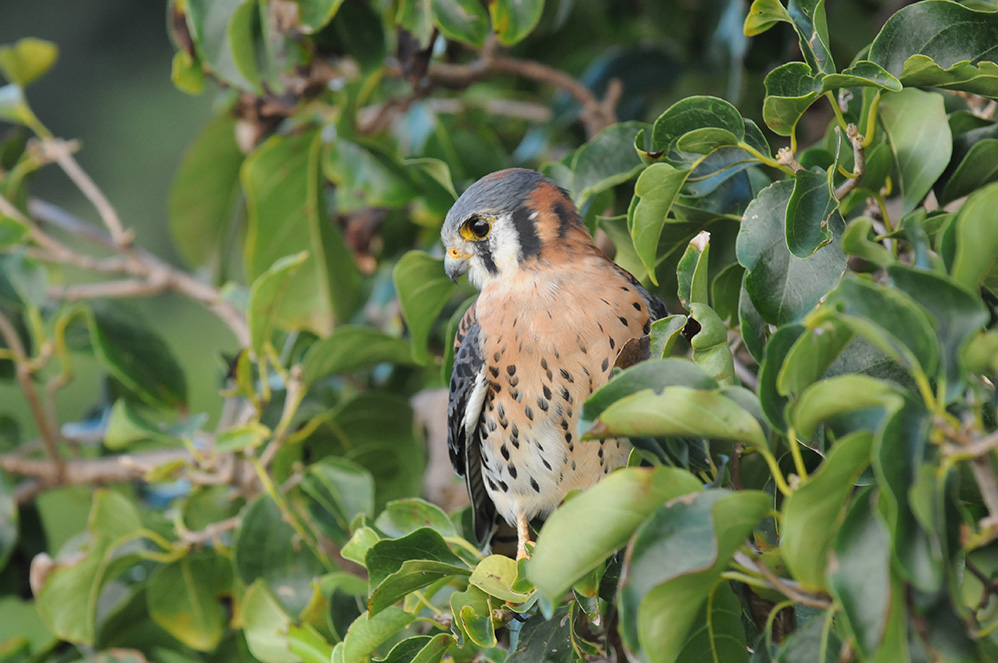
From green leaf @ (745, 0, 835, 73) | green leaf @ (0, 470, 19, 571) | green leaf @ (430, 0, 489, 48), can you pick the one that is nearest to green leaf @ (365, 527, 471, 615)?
green leaf @ (745, 0, 835, 73)

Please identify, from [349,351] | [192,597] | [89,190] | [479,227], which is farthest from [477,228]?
[89,190]

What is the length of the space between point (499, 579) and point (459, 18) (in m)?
1.03

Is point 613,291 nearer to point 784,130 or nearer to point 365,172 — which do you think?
point 784,130

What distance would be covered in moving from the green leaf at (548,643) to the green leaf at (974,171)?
29.0 inches

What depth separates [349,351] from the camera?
5.32 feet

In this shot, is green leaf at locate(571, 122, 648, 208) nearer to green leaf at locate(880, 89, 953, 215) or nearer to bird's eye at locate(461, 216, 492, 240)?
bird's eye at locate(461, 216, 492, 240)

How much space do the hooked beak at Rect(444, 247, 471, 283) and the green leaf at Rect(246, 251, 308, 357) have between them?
25cm

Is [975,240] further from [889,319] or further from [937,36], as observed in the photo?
[937,36]

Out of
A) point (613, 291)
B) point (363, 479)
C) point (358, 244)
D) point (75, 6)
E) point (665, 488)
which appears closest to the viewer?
point (665, 488)

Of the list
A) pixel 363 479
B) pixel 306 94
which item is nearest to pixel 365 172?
pixel 306 94

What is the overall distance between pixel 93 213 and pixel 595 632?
24.1 ft

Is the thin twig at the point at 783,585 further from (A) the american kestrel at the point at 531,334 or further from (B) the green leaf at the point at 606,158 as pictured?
(B) the green leaf at the point at 606,158

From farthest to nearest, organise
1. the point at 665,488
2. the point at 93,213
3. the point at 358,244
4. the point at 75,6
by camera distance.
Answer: the point at 75,6 → the point at 93,213 → the point at 358,244 → the point at 665,488

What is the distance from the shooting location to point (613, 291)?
1343 mm
